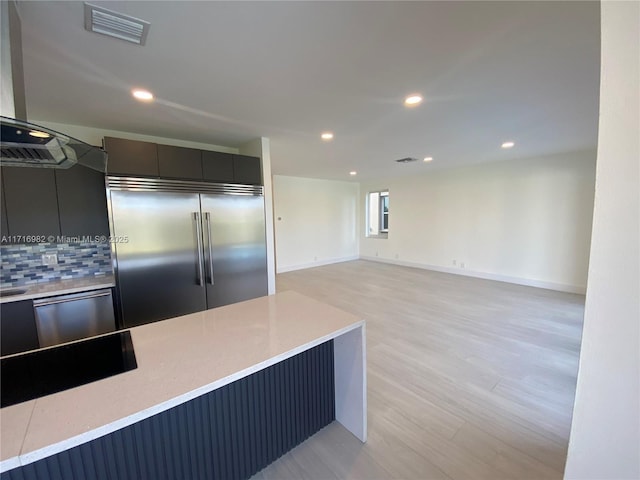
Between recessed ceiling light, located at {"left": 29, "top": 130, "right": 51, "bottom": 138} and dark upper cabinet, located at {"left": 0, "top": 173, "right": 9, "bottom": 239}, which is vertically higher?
recessed ceiling light, located at {"left": 29, "top": 130, "right": 51, "bottom": 138}

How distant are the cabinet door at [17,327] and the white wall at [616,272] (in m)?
3.37

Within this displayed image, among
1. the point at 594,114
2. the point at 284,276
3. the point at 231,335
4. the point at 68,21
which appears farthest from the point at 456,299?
the point at 68,21

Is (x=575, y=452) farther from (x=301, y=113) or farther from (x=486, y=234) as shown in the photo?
(x=486, y=234)

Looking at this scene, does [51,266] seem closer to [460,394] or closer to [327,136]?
[327,136]

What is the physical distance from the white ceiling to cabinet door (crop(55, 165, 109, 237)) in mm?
547

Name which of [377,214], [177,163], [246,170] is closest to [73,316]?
[177,163]

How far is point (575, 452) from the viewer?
0.70m

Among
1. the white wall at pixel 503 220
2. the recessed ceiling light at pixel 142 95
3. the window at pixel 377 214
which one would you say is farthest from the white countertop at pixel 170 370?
the window at pixel 377 214

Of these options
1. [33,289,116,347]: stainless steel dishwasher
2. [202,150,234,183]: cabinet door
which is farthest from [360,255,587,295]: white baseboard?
[33,289,116,347]: stainless steel dishwasher

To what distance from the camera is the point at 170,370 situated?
112 centimetres

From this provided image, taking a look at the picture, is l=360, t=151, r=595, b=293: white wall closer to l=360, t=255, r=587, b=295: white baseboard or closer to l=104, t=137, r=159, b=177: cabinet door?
l=360, t=255, r=587, b=295: white baseboard

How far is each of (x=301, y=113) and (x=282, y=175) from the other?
13.2 feet

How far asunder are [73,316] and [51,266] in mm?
637

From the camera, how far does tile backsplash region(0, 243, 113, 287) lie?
2.46 meters
